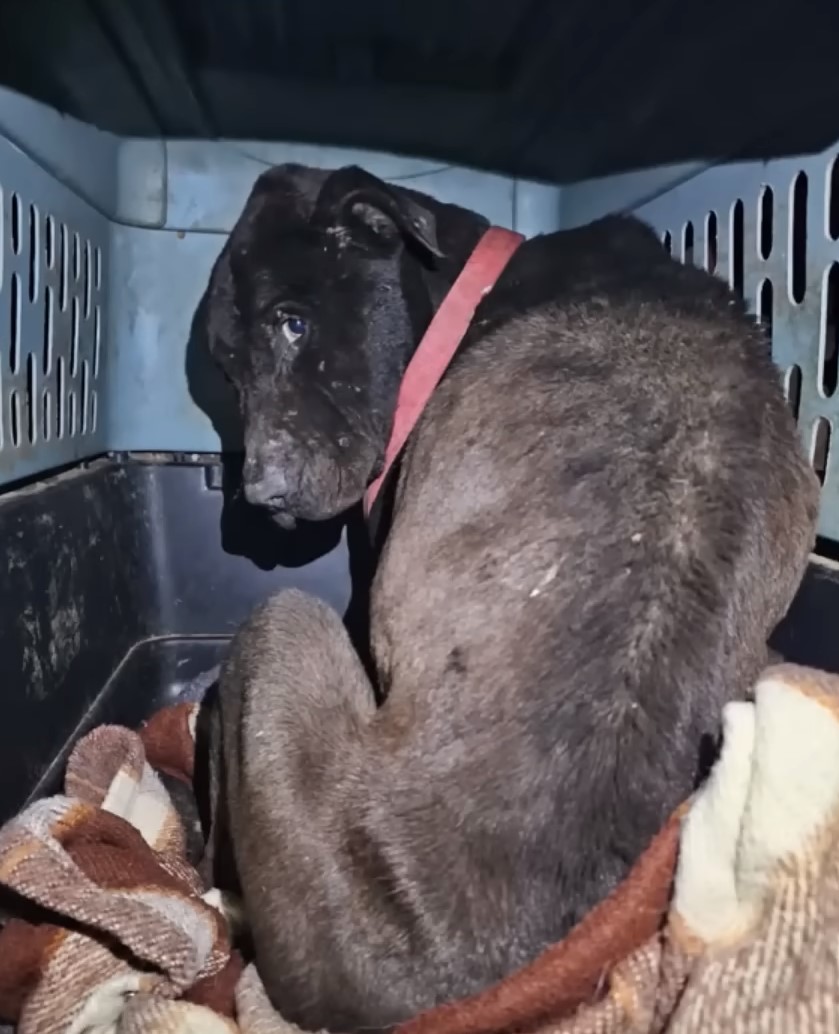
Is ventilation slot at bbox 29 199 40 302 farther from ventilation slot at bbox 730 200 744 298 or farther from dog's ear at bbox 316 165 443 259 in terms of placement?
ventilation slot at bbox 730 200 744 298

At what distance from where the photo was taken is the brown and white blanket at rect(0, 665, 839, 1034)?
1006 millimetres

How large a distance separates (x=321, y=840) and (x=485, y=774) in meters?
0.20

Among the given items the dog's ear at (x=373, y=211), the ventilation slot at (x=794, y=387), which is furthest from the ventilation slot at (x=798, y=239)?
the dog's ear at (x=373, y=211)

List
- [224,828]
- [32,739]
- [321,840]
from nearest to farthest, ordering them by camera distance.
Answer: [321,840] < [224,828] < [32,739]

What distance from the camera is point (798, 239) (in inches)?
67.5

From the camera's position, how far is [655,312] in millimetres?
1532

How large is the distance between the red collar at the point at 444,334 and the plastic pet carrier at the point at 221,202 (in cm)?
34

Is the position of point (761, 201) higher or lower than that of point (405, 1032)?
higher

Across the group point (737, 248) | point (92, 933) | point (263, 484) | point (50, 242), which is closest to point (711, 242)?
point (737, 248)

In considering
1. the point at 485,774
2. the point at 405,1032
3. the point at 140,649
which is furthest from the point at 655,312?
the point at 140,649

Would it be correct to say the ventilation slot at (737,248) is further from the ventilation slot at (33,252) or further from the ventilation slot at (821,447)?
the ventilation slot at (33,252)

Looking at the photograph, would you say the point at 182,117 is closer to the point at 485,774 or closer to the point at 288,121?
the point at 288,121

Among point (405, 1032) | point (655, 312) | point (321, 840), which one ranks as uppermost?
point (655, 312)

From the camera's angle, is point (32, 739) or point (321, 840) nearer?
point (321, 840)
